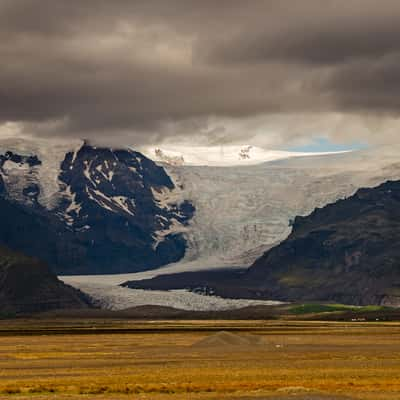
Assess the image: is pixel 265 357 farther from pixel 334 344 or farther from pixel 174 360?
pixel 334 344

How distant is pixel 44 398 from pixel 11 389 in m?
7.91

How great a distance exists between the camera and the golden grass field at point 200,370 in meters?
89.6

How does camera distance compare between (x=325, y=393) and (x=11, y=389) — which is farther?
(x=11, y=389)

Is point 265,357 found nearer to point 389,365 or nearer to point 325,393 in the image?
point 389,365

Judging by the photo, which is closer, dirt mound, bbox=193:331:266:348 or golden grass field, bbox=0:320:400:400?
golden grass field, bbox=0:320:400:400

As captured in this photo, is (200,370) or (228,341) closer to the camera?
(200,370)

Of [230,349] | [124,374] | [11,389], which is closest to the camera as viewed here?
[11,389]

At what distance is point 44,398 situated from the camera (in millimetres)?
85562

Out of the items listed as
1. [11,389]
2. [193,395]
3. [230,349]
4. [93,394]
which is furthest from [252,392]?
[230,349]

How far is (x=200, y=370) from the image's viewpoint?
11350 cm

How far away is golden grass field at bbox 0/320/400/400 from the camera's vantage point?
89.6 metres

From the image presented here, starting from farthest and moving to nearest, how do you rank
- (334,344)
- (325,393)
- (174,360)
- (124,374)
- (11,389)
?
(334,344)
(174,360)
(124,374)
(11,389)
(325,393)

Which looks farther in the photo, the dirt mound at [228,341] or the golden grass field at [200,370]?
the dirt mound at [228,341]

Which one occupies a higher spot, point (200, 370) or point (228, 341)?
point (200, 370)
